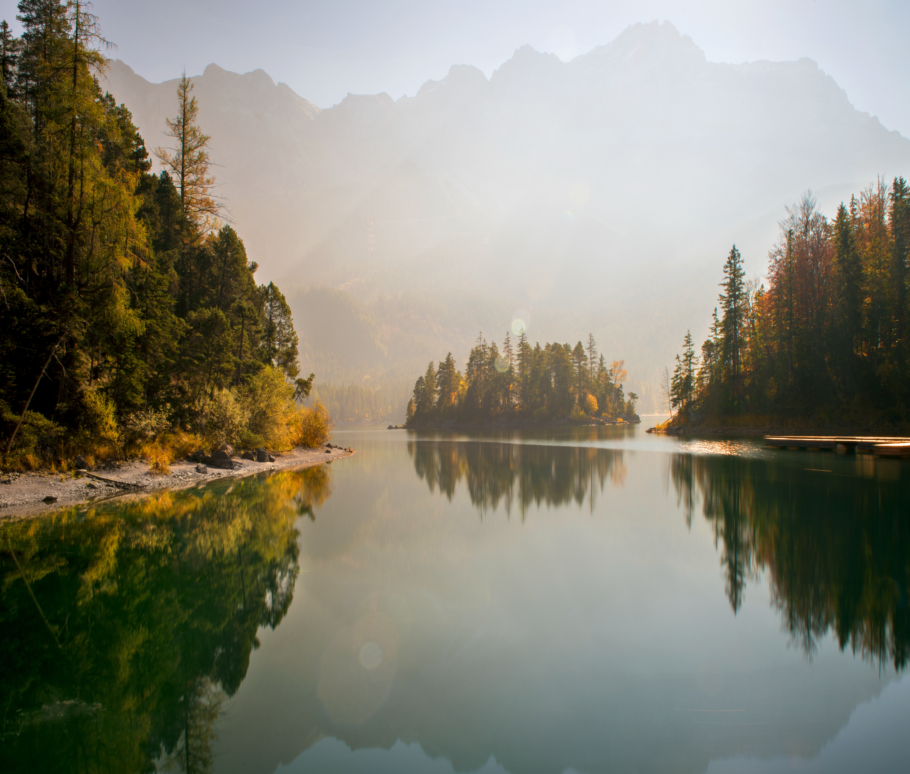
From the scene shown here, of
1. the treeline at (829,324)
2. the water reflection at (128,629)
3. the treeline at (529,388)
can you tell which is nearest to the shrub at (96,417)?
the water reflection at (128,629)

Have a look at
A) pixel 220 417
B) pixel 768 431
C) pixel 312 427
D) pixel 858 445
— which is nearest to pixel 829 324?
pixel 768 431

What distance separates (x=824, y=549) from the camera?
9.24m

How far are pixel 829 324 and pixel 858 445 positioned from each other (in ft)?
69.0

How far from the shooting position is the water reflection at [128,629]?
13.1 feet

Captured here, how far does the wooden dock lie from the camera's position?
24469 millimetres

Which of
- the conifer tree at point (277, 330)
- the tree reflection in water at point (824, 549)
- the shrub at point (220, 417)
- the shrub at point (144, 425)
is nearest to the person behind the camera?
the tree reflection in water at point (824, 549)

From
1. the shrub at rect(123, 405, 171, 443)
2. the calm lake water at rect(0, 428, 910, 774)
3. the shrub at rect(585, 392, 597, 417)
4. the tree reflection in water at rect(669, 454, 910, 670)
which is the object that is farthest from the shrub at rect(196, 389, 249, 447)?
the shrub at rect(585, 392, 597, 417)

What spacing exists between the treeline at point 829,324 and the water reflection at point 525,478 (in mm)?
24214

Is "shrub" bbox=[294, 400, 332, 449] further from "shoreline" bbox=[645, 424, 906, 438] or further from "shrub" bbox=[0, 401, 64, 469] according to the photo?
"shoreline" bbox=[645, 424, 906, 438]

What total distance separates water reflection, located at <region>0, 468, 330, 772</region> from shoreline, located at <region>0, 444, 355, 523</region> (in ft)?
6.07

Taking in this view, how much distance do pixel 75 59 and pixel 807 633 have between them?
25.3m

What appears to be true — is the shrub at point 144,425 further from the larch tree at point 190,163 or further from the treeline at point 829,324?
the treeline at point 829,324

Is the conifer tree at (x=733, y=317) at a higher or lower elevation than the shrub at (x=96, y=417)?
higher

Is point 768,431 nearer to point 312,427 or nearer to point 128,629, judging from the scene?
point 312,427
